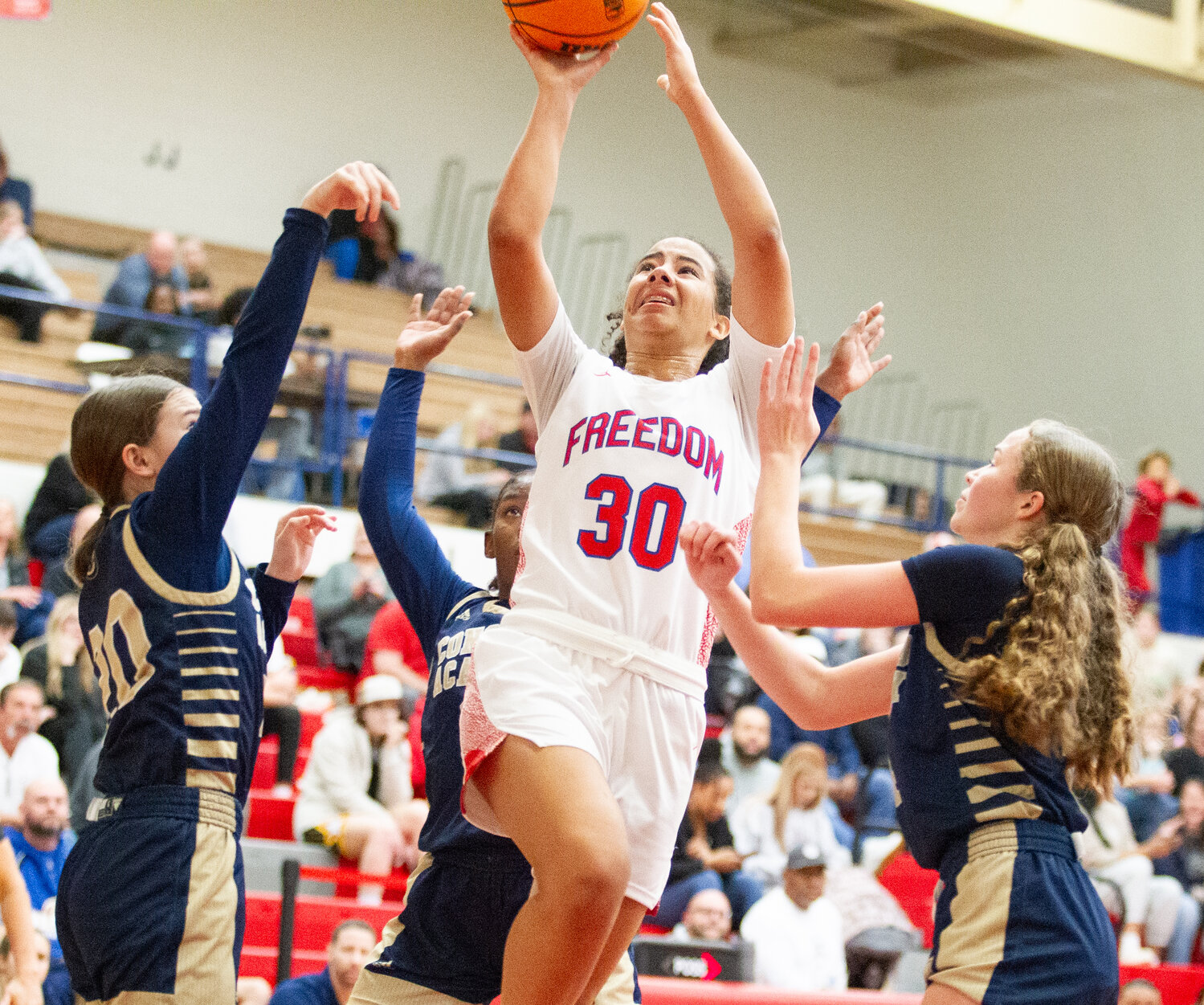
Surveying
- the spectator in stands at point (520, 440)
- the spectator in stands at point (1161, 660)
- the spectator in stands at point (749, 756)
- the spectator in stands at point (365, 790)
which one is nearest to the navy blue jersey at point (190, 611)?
the spectator in stands at point (365, 790)

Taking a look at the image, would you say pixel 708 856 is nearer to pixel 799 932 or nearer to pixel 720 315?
pixel 799 932

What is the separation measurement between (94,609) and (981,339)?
1430 cm

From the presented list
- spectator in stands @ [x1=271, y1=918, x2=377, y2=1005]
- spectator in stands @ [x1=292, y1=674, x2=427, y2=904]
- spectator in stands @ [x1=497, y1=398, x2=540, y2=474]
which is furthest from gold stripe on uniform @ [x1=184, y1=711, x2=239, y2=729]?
spectator in stands @ [x1=497, y1=398, x2=540, y2=474]

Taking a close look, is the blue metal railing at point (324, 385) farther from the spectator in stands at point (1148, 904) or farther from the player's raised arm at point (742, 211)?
the player's raised arm at point (742, 211)

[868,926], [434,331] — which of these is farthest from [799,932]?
[434,331]

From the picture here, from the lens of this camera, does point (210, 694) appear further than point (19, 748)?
No

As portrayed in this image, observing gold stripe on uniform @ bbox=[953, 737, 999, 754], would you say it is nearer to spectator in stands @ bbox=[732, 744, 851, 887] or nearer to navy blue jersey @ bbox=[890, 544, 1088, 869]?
navy blue jersey @ bbox=[890, 544, 1088, 869]

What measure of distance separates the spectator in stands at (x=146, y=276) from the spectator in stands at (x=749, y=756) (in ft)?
17.9

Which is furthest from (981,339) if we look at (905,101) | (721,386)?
(721,386)

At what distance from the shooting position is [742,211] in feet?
8.84

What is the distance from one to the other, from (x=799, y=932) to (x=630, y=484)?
13.5 feet

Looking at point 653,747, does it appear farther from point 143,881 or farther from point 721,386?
point 143,881

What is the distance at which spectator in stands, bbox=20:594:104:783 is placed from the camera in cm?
603

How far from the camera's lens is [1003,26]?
9914mm
